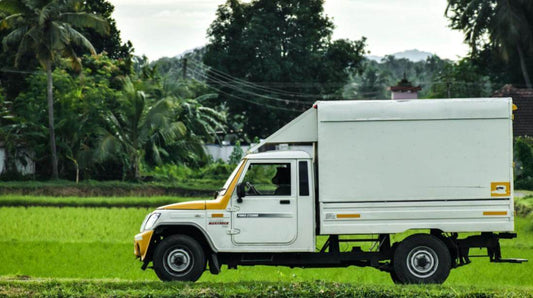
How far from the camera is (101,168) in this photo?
44.8 m

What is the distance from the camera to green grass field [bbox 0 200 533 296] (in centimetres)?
1354

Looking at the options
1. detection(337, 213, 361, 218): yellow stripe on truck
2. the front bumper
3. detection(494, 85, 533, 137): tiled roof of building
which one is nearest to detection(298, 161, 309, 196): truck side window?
detection(337, 213, 361, 218): yellow stripe on truck

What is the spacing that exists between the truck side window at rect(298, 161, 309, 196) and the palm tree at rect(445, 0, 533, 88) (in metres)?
47.1

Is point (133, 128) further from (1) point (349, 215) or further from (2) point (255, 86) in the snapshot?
(1) point (349, 215)

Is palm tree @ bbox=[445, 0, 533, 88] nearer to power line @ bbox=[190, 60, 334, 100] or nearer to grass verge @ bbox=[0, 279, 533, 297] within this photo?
power line @ bbox=[190, 60, 334, 100]

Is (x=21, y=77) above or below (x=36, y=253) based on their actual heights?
above

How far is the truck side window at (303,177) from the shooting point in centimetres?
1391

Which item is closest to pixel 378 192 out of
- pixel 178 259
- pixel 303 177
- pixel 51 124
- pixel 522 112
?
pixel 303 177

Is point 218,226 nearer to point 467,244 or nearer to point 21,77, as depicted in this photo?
point 467,244

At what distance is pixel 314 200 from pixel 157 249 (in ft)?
8.63

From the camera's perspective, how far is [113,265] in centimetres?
1723

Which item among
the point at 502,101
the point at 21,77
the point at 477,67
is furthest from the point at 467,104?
the point at 477,67

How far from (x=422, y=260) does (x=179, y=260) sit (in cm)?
390

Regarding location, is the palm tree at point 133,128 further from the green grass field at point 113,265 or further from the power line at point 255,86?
the power line at point 255,86
